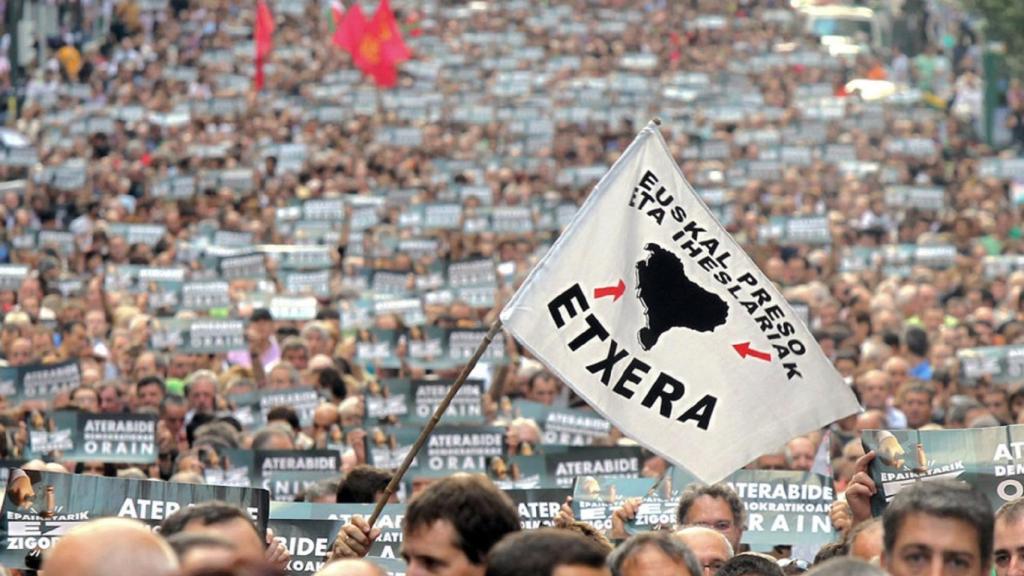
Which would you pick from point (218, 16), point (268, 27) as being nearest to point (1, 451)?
point (268, 27)

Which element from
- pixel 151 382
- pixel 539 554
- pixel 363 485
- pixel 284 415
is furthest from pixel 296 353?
pixel 539 554

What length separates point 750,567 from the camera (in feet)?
24.2

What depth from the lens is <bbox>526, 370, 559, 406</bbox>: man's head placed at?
15727 mm

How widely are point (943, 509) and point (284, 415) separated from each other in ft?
28.3

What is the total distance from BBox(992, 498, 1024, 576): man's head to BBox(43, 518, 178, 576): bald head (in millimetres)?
3036

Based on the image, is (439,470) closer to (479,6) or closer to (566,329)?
(566,329)

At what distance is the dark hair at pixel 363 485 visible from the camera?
9.69 meters

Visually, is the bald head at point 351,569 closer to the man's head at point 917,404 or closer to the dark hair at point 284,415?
the dark hair at point 284,415

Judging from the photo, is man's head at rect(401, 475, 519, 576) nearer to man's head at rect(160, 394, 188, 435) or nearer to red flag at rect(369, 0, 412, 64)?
man's head at rect(160, 394, 188, 435)

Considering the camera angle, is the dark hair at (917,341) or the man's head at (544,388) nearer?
the man's head at (544,388)

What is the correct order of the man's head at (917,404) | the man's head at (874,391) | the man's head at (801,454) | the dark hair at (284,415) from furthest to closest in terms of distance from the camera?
the man's head at (874,391), the dark hair at (284,415), the man's head at (917,404), the man's head at (801,454)

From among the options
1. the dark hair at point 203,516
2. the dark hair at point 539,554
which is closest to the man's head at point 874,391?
the dark hair at point 203,516

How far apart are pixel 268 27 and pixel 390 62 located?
1674 mm

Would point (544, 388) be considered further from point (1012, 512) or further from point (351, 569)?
point (351, 569)
